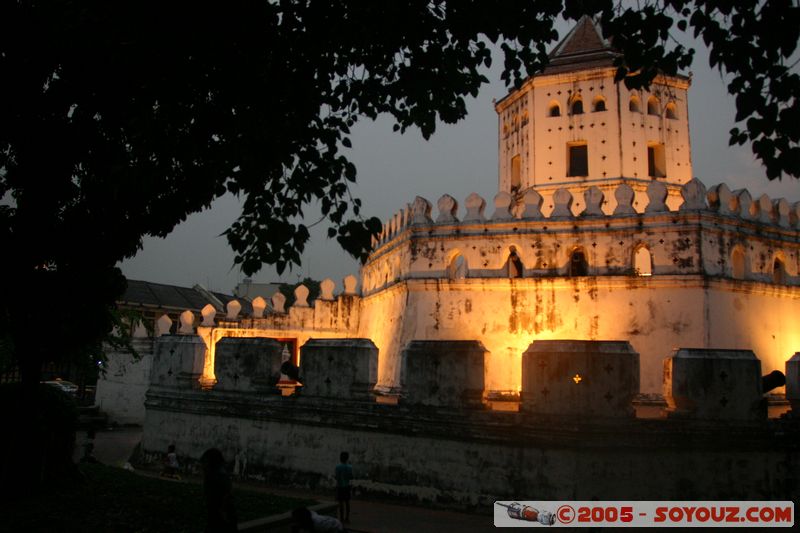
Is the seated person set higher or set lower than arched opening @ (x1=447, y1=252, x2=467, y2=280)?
lower

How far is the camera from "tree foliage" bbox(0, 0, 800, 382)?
612cm

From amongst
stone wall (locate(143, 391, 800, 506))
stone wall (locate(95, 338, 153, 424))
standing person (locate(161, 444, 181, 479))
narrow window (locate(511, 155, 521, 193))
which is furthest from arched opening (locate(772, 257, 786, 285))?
stone wall (locate(95, 338, 153, 424))

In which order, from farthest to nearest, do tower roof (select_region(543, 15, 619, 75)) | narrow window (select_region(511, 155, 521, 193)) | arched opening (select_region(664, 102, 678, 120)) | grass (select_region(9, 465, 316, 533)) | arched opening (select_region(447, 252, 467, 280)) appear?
narrow window (select_region(511, 155, 521, 193)), tower roof (select_region(543, 15, 619, 75)), arched opening (select_region(664, 102, 678, 120)), arched opening (select_region(447, 252, 467, 280)), grass (select_region(9, 465, 316, 533))

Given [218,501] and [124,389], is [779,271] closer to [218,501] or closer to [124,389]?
[218,501]

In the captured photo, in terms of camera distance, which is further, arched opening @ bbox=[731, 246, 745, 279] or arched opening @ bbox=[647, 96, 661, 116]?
arched opening @ bbox=[647, 96, 661, 116]

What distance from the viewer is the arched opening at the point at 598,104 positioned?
65.0ft

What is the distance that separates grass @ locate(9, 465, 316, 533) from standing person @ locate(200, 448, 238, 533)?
148 cm

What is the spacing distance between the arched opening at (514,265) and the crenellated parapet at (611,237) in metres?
0.03

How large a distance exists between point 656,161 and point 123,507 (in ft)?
56.7

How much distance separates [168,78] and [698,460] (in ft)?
26.5

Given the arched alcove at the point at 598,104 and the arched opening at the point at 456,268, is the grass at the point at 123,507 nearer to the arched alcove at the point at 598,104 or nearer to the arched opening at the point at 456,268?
the arched opening at the point at 456,268

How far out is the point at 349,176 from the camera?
7.21 m

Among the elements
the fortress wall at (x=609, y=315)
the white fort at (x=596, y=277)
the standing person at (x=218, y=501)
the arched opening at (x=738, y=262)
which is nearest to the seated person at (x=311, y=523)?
the standing person at (x=218, y=501)

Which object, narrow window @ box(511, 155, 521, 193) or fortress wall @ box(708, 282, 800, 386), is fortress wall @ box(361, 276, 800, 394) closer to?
fortress wall @ box(708, 282, 800, 386)
